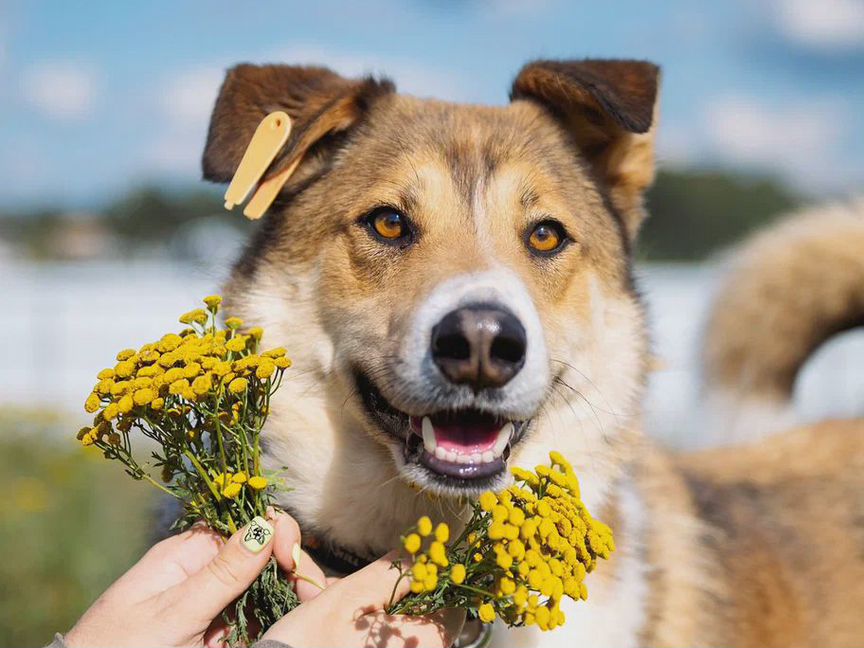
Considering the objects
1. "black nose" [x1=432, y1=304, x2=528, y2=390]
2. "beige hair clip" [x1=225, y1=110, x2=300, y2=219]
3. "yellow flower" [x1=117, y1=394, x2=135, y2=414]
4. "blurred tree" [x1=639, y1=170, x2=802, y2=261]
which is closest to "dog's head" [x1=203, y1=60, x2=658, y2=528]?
Answer: "black nose" [x1=432, y1=304, x2=528, y2=390]

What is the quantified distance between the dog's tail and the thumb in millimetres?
3171

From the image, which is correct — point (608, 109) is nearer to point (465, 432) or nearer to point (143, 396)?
point (465, 432)

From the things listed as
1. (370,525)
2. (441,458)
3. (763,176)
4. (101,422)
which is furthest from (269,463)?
(763,176)

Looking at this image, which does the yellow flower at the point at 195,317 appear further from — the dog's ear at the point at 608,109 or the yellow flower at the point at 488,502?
the dog's ear at the point at 608,109

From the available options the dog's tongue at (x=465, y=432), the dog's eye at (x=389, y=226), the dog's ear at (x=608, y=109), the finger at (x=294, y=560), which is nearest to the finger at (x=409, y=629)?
the finger at (x=294, y=560)

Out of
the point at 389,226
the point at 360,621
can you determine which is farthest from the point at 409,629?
the point at 389,226

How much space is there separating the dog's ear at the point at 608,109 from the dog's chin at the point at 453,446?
102 centimetres

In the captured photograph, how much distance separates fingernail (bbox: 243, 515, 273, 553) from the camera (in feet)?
5.85

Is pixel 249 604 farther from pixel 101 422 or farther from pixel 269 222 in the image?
pixel 269 222

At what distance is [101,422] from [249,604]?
19.3 inches

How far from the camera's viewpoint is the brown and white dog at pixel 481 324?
2.15 m

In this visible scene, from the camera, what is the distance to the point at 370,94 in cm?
292

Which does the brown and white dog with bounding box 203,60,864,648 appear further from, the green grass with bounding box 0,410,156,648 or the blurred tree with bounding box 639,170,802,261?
the blurred tree with bounding box 639,170,802,261

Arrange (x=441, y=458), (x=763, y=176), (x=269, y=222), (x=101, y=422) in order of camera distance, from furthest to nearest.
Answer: (x=763, y=176), (x=269, y=222), (x=441, y=458), (x=101, y=422)
